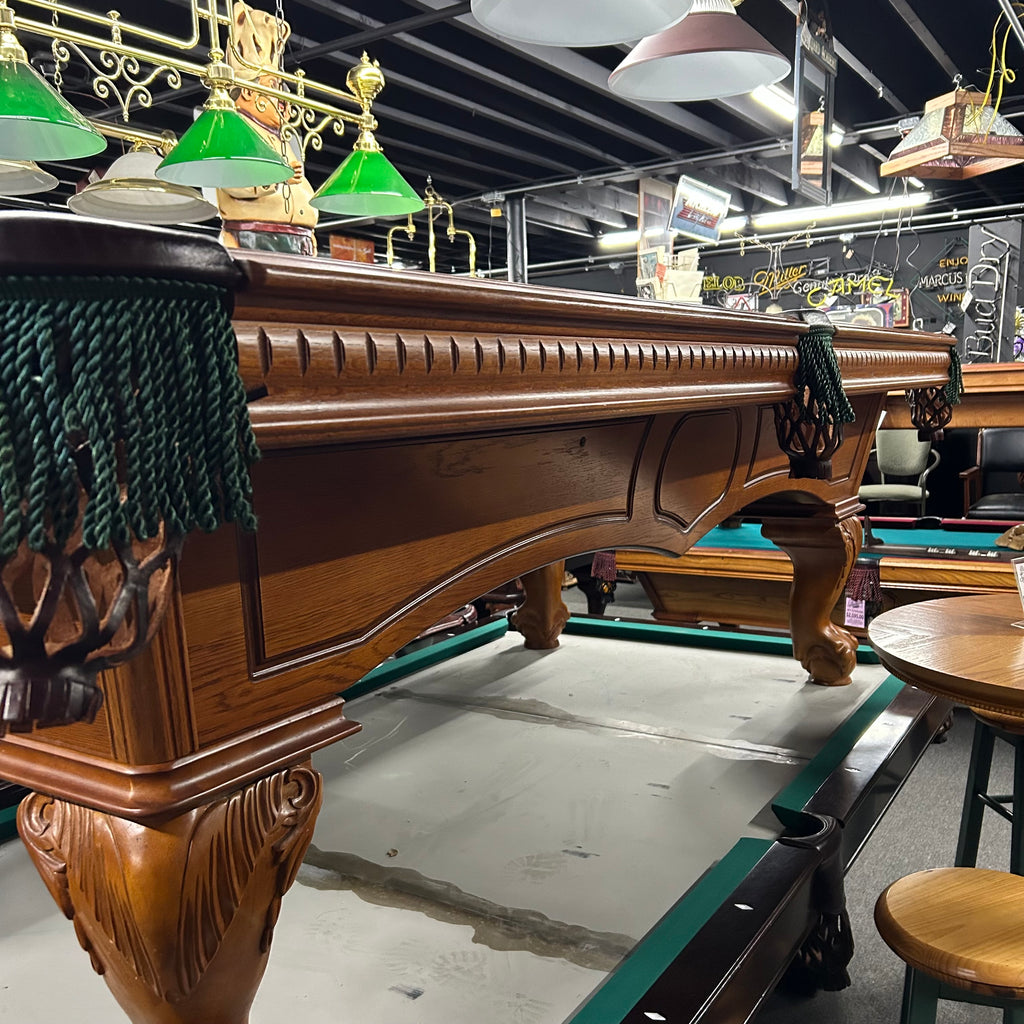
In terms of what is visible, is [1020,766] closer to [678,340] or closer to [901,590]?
[678,340]

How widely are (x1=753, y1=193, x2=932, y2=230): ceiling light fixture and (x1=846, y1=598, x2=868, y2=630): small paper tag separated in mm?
6713

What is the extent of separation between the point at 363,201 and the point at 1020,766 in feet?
10.5

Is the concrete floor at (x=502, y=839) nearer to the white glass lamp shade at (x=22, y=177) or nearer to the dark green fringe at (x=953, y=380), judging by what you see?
the dark green fringe at (x=953, y=380)

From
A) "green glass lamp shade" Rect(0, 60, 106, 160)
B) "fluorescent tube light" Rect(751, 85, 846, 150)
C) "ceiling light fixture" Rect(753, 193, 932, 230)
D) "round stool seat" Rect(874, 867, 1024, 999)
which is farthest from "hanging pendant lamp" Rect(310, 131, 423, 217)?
"ceiling light fixture" Rect(753, 193, 932, 230)

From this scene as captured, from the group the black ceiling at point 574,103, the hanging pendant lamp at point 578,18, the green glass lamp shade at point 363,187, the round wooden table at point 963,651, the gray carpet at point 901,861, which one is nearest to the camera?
the round wooden table at point 963,651

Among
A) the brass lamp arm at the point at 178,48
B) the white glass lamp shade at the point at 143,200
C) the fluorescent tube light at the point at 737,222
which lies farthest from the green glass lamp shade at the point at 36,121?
the fluorescent tube light at the point at 737,222

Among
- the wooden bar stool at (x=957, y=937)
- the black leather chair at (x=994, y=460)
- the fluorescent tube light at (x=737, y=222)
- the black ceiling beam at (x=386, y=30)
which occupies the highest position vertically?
the black ceiling beam at (x=386, y=30)

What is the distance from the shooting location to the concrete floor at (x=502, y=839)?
3.50ft

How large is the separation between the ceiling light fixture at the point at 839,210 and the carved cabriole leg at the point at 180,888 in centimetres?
932

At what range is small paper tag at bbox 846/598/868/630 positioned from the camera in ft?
10.5

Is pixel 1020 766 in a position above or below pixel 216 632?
below

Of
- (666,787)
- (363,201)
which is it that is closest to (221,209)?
(363,201)

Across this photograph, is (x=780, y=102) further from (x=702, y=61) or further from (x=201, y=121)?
(x=201, y=121)

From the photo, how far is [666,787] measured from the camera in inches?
64.9
